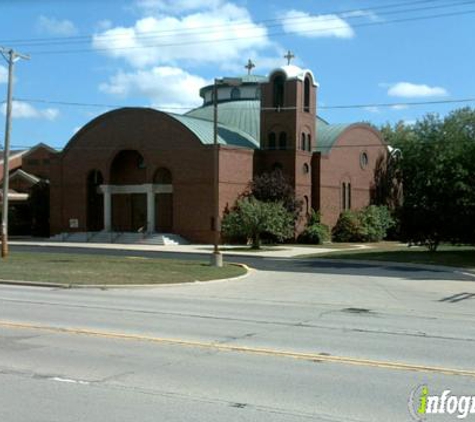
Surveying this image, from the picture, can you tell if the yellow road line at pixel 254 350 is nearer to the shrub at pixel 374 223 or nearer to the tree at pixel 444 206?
the tree at pixel 444 206

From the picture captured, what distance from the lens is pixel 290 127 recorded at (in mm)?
52406

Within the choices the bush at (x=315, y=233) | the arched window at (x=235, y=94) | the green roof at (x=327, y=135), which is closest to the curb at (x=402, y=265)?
the bush at (x=315, y=233)

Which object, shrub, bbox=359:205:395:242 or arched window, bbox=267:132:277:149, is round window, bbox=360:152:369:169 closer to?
shrub, bbox=359:205:395:242

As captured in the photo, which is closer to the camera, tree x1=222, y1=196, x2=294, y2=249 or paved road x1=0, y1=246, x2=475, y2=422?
paved road x1=0, y1=246, x2=475, y2=422

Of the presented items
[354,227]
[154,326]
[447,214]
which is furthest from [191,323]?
[354,227]

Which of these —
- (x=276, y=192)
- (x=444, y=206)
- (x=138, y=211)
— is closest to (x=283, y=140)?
(x=276, y=192)

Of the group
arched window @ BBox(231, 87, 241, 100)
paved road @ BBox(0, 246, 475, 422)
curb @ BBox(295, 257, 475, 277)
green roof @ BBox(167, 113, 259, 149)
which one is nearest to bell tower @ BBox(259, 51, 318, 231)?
green roof @ BBox(167, 113, 259, 149)

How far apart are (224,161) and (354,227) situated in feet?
44.4

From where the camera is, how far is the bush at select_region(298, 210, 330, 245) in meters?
51.4

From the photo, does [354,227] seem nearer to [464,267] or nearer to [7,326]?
[464,267]

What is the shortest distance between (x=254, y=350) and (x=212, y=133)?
145 ft

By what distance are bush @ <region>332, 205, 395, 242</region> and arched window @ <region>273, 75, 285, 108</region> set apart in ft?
35.5

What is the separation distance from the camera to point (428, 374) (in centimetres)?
780

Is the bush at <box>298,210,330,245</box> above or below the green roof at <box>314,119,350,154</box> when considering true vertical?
below
